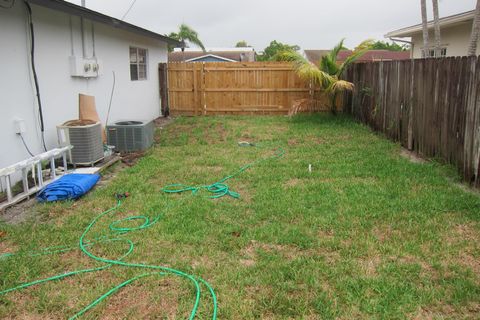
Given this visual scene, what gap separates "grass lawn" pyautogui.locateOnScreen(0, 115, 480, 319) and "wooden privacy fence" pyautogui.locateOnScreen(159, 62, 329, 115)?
6.93 meters

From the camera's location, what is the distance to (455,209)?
174 inches

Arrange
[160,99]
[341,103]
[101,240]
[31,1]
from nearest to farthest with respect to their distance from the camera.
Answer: [101,240], [31,1], [341,103], [160,99]

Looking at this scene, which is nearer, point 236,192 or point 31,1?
point 236,192

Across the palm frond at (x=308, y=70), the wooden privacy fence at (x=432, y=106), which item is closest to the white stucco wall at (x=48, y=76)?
the palm frond at (x=308, y=70)

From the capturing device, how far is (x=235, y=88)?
13242 millimetres

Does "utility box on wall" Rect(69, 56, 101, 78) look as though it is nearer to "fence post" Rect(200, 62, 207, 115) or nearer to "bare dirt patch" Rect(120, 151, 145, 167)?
"bare dirt patch" Rect(120, 151, 145, 167)

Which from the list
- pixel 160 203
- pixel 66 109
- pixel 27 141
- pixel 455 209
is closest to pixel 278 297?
pixel 160 203

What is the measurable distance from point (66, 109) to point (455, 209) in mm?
6097

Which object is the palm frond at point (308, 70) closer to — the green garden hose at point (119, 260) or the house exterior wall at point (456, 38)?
the house exterior wall at point (456, 38)

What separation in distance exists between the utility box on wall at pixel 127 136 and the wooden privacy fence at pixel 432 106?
490 cm

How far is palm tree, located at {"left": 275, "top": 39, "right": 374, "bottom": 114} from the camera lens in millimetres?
10922

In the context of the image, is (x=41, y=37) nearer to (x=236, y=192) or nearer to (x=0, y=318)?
(x=236, y=192)

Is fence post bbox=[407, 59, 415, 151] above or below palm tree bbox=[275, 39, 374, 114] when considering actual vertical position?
below

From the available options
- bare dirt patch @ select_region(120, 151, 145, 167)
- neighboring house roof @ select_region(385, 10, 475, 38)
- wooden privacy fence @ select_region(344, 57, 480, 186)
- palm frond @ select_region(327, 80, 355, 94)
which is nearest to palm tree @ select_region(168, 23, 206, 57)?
neighboring house roof @ select_region(385, 10, 475, 38)
